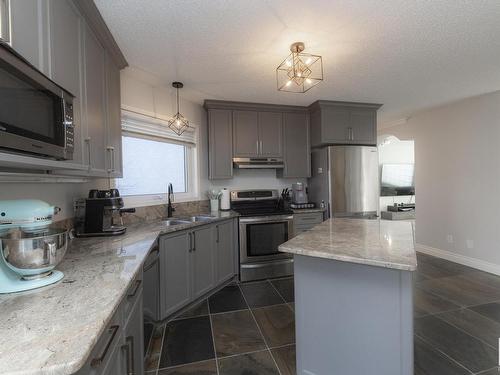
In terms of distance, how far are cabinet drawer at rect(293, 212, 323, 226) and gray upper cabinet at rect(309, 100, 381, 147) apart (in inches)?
41.0

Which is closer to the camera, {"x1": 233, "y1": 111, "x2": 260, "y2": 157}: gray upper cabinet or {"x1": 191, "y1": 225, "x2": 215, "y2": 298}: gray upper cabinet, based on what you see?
{"x1": 191, "y1": 225, "x2": 215, "y2": 298}: gray upper cabinet

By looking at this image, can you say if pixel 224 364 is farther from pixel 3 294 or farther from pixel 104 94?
pixel 104 94

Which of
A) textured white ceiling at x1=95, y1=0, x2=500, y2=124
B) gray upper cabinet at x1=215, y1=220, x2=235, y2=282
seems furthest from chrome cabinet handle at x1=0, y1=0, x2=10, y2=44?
gray upper cabinet at x1=215, y1=220, x2=235, y2=282

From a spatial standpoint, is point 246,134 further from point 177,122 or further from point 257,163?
point 177,122

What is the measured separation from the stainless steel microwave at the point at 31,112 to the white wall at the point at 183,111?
1.58m

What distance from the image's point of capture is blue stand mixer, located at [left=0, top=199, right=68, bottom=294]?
92cm

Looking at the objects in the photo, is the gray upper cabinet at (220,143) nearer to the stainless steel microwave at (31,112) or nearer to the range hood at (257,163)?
the range hood at (257,163)

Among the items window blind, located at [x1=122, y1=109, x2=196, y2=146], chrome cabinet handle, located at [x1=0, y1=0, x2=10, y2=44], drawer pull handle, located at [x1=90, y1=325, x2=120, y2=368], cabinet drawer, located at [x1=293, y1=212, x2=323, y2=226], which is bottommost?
drawer pull handle, located at [x1=90, y1=325, x2=120, y2=368]

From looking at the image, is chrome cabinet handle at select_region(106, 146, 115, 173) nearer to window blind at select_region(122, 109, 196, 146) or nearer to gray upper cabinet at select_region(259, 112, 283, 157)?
window blind at select_region(122, 109, 196, 146)

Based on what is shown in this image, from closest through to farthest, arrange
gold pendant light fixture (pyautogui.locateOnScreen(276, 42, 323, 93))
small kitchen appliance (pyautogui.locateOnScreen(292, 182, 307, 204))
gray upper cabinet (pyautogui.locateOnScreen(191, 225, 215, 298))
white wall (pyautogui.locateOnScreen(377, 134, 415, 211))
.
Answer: gold pendant light fixture (pyautogui.locateOnScreen(276, 42, 323, 93)), gray upper cabinet (pyautogui.locateOnScreen(191, 225, 215, 298)), small kitchen appliance (pyautogui.locateOnScreen(292, 182, 307, 204)), white wall (pyautogui.locateOnScreen(377, 134, 415, 211))

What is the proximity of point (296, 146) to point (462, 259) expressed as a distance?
2946mm

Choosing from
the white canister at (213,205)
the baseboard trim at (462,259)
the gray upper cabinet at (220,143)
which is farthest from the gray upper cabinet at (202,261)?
the baseboard trim at (462,259)

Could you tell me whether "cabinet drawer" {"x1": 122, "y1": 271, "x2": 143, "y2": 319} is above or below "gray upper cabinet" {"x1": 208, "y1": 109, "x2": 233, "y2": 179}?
below

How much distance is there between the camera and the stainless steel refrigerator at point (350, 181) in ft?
11.4
